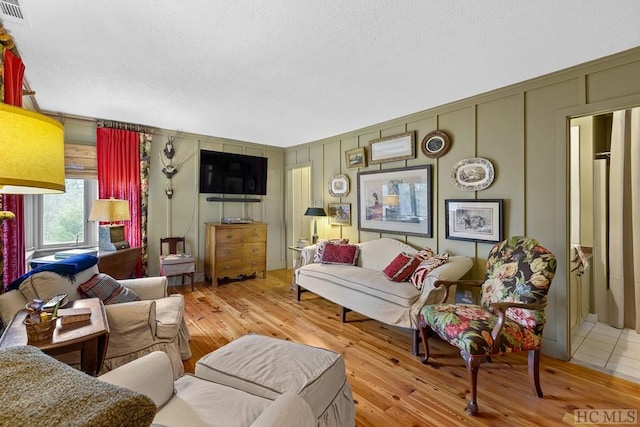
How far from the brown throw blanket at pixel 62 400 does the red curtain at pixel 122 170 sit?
3.88m

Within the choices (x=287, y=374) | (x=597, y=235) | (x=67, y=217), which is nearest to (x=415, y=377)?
(x=287, y=374)

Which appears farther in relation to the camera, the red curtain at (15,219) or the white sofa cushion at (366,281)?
the white sofa cushion at (366,281)

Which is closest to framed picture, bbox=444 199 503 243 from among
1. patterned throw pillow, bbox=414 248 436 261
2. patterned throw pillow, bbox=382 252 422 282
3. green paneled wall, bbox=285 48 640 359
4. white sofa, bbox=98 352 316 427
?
green paneled wall, bbox=285 48 640 359

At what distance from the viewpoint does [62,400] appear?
0.53 meters

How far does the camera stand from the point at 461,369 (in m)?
2.29

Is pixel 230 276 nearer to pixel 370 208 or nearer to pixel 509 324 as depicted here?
pixel 370 208

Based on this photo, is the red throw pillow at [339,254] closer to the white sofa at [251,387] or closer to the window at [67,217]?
the white sofa at [251,387]

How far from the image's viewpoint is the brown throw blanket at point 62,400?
50 centimetres

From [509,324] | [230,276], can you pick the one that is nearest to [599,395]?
[509,324]

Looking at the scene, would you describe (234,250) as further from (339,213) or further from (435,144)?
(435,144)

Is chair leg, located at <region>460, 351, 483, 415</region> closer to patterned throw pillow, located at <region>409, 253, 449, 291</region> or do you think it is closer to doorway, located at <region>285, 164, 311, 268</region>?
patterned throw pillow, located at <region>409, 253, 449, 291</region>

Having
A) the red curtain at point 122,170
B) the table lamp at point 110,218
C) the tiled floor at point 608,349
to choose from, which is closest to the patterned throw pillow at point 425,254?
the tiled floor at point 608,349

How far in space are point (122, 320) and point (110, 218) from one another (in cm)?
195

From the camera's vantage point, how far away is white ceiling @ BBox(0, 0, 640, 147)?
169 centimetres
